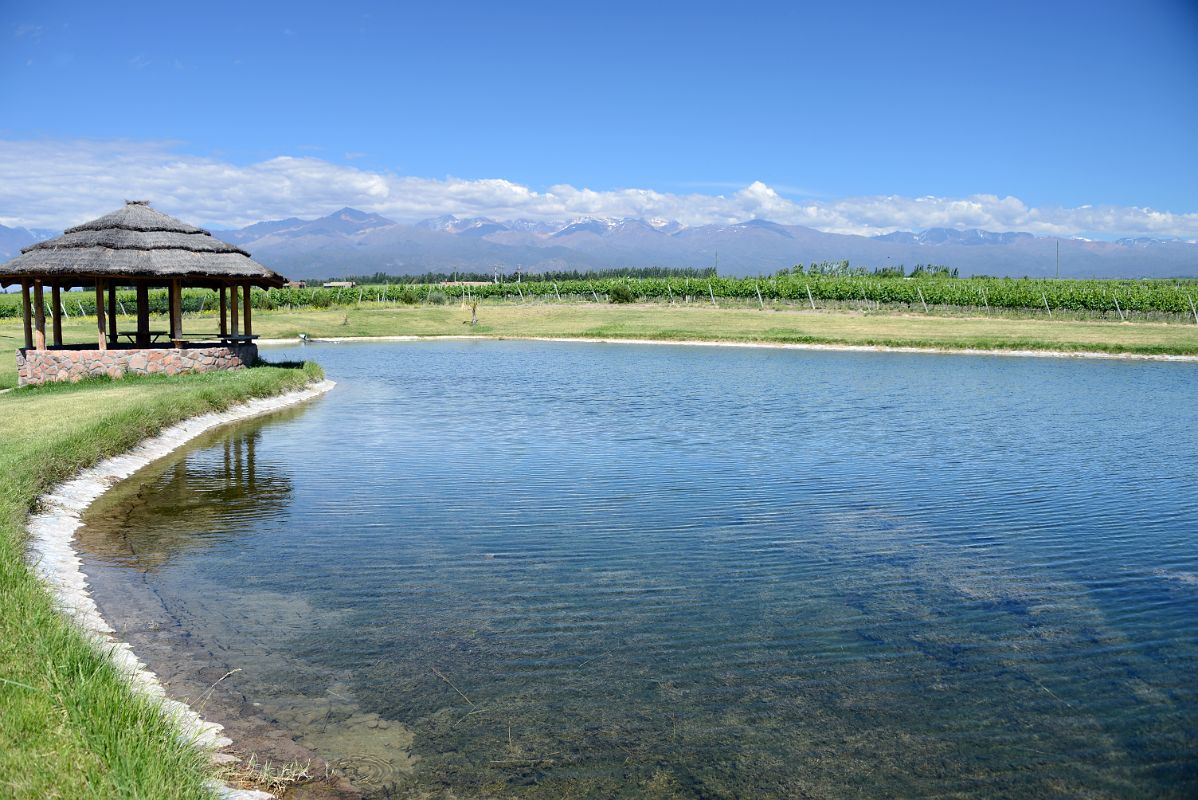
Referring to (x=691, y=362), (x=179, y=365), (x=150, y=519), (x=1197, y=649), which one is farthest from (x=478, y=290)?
(x=1197, y=649)

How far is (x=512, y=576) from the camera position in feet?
30.8

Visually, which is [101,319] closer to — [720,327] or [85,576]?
[85,576]

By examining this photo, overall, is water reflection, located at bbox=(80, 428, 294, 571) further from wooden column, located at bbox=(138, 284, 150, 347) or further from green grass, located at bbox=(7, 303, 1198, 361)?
green grass, located at bbox=(7, 303, 1198, 361)

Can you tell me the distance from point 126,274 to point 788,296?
49.8 metres

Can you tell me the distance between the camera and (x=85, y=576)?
915 cm

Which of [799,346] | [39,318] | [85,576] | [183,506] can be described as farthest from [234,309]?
[799,346]

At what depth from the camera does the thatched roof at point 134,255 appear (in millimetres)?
22438

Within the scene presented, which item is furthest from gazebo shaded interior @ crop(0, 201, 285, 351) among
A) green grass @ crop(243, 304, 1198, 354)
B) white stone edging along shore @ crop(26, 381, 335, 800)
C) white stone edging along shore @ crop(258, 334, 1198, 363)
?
green grass @ crop(243, 304, 1198, 354)

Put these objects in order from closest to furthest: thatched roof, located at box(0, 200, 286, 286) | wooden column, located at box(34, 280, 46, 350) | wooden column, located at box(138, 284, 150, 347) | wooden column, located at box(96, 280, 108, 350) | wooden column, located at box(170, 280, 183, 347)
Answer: thatched roof, located at box(0, 200, 286, 286) → wooden column, located at box(34, 280, 46, 350) → wooden column, located at box(96, 280, 108, 350) → wooden column, located at box(170, 280, 183, 347) → wooden column, located at box(138, 284, 150, 347)

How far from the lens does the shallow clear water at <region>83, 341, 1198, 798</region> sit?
604 centimetres

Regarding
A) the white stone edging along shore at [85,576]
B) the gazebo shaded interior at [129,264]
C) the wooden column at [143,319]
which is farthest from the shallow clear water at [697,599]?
the wooden column at [143,319]

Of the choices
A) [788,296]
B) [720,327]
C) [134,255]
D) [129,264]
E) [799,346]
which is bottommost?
[799,346]

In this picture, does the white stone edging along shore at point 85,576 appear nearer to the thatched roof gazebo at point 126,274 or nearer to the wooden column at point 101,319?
the thatched roof gazebo at point 126,274

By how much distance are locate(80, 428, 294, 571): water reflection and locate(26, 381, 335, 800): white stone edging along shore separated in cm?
22
